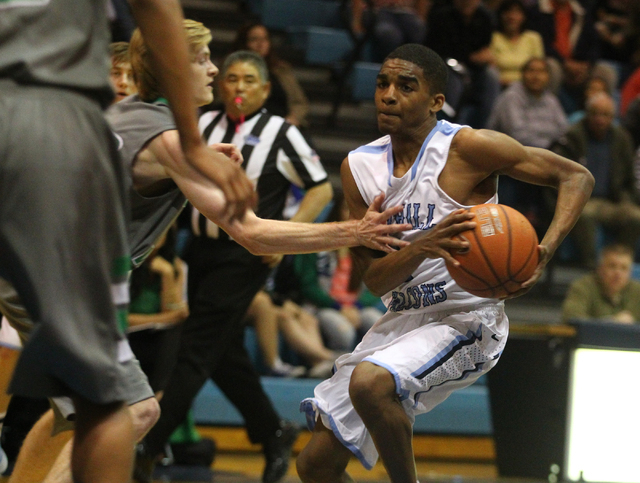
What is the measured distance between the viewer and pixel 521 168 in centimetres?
372

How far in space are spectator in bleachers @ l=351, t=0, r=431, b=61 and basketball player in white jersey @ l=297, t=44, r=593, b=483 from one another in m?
5.75

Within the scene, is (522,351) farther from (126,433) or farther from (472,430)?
(126,433)

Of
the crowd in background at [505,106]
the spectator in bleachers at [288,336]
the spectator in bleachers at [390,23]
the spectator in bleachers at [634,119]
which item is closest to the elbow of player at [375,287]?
the crowd in background at [505,106]

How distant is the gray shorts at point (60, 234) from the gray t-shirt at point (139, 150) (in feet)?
3.05

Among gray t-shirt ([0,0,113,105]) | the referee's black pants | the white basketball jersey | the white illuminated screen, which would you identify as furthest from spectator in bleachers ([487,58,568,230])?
gray t-shirt ([0,0,113,105])

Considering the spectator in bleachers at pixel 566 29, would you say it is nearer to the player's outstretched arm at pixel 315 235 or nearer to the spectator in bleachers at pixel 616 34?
the spectator in bleachers at pixel 616 34

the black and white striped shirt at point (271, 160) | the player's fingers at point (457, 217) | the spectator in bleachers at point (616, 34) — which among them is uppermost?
the player's fingers at point (457, 217)

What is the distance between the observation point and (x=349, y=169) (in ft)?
12.8

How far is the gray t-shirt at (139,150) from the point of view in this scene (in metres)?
3.05

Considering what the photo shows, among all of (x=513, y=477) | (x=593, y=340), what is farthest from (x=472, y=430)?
(x=593, y=340)

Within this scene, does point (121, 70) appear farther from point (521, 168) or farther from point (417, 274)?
point (521, 168)

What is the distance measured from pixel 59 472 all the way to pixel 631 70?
993 centimetres

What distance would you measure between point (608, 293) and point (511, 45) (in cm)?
364

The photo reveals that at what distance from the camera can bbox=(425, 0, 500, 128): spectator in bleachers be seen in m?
9.30
